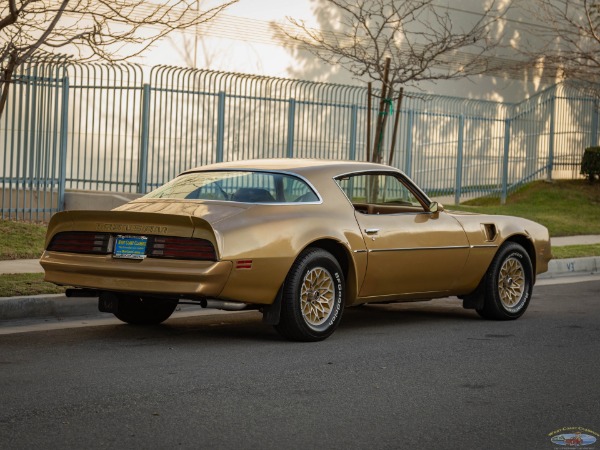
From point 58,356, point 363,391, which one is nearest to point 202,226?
point 58,356

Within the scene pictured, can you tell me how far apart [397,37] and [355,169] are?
20526mm

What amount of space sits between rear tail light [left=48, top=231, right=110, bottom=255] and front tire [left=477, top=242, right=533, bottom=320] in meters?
3.77

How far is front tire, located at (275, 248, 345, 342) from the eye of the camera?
29.2ft

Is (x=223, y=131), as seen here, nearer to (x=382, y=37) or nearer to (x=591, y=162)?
(x=382, y=37)

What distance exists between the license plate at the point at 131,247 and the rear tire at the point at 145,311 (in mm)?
1144

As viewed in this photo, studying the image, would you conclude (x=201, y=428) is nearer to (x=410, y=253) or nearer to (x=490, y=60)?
(x=410, y=253)

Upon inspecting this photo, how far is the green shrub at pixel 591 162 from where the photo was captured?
30188mm

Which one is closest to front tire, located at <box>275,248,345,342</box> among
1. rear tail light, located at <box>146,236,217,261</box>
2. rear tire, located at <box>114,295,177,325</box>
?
rear tail light, located at <box>146,236,217,261</box>

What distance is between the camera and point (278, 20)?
A: 1079 inches

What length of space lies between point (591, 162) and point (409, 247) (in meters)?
21.5

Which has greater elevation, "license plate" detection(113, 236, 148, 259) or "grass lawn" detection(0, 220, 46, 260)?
"license plate" detection(113, 236, 148, 259)

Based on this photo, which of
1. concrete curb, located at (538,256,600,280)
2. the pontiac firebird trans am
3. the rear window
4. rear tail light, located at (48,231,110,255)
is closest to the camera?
the pontiac firebird trans am

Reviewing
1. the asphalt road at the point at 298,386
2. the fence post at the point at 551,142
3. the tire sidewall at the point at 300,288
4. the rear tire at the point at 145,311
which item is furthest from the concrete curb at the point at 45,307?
the fence post at the point at 551,142

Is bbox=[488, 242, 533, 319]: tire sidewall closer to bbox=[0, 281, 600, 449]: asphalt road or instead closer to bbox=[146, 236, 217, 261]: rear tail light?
bbox=[0, 281, 600, 449]: asphalt road
